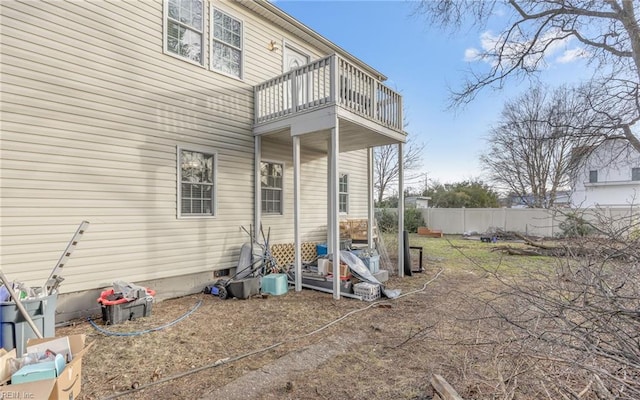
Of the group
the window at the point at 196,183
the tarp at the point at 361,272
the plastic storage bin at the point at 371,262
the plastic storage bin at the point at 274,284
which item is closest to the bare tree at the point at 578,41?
the plastic storage bin at the point at 371,262

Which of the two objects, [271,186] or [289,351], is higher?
[271,186]

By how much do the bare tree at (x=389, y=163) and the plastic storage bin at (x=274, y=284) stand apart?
18796 mm

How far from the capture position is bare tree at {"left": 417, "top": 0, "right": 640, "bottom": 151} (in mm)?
8492

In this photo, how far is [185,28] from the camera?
6.34 meters

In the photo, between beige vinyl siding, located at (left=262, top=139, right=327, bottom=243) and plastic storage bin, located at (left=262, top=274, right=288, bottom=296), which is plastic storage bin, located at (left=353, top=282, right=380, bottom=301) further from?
beige vinyl siding, located at (left=262, top=139, right=327, bottom=243)

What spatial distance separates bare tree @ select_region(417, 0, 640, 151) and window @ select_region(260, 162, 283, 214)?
22.2ft

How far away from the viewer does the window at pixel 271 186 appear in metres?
8.00

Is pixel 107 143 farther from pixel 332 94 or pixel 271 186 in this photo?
pixel 332 94

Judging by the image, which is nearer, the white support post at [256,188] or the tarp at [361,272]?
the tarp at [361,272]

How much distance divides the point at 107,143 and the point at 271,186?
12.5 ft

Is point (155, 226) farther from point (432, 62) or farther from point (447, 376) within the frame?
point (432, 62)

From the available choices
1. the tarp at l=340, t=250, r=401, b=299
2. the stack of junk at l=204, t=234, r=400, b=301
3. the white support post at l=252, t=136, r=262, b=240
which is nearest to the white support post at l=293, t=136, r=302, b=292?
the stack of junk at l=204, t=234, r=400, b=301

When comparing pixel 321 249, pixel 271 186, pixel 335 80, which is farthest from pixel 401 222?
pixel 335 80

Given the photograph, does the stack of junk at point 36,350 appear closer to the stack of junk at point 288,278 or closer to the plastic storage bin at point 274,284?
the stack of junk at point 288,278
